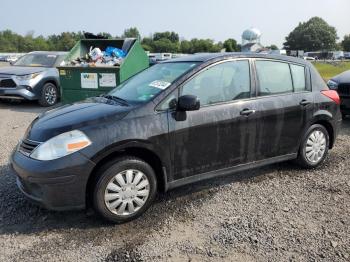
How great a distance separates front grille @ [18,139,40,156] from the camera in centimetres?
365

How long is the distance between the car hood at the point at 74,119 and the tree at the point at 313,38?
434ft

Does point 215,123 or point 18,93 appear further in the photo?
point 18,93

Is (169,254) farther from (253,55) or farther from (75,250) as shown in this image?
(253,55)

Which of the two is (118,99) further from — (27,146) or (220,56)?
(220,56)

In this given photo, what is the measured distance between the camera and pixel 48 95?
1148 cm

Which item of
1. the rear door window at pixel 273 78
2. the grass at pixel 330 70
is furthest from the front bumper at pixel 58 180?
the grass at pixel 330 70

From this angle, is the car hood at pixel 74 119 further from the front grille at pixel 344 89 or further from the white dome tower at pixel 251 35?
the white dome tower at pixel 251 35

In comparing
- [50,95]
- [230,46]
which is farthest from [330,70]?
[230,46]

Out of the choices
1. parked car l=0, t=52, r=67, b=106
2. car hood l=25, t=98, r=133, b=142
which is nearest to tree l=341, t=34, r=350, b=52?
parked car l=0, t=52, r=67, b=106

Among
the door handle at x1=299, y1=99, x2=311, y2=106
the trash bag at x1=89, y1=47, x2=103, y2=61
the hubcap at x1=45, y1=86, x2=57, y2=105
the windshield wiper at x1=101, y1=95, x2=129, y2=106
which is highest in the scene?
the trash bag at x1=89, y1=47, x2=103, y2=61

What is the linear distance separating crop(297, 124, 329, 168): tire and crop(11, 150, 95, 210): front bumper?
3.02 m

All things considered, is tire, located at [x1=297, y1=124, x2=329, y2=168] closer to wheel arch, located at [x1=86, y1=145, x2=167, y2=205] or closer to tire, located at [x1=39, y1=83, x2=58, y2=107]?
wheel arch, located at [x1=86, y1=145, x2=167, y2=205]

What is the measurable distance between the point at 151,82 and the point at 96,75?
508 cm

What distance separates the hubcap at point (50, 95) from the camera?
11453 mm
